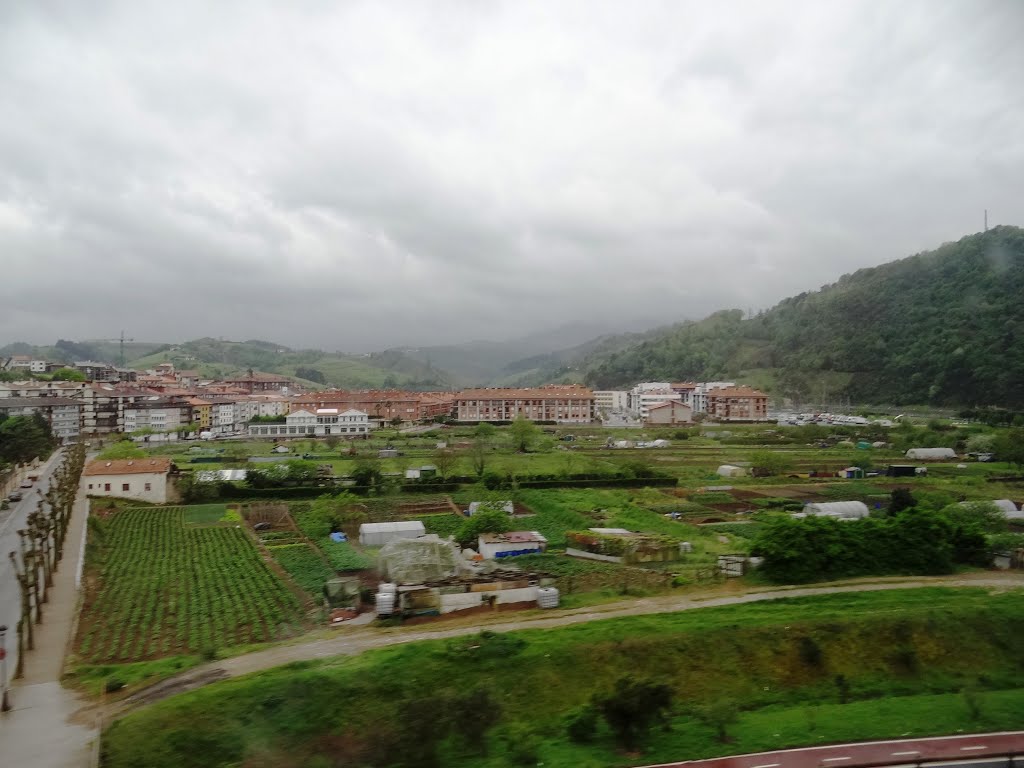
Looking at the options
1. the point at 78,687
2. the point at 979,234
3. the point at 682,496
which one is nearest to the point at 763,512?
the point at 682,496

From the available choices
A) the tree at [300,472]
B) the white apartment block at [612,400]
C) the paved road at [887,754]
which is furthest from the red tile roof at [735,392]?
the paved road at [887,754]

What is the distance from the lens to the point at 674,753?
9898 millimetres

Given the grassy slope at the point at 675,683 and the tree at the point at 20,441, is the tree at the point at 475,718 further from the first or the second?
the tree at the point at 20,441

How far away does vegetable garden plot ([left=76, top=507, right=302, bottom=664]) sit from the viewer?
44.9 feet

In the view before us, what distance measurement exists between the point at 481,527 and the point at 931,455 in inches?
1266

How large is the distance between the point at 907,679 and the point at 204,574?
1652 cm

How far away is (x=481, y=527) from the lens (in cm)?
2172

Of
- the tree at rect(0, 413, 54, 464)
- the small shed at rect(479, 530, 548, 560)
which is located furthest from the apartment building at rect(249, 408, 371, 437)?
the small shed at rect(479, 530, 548, 560)

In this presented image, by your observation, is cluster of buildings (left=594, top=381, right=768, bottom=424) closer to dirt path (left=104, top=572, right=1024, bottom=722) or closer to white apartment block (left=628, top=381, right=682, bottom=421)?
white apartment block (left=628, top=381, right=682, bottom=421)

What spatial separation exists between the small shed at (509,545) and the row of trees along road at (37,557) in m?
10.9

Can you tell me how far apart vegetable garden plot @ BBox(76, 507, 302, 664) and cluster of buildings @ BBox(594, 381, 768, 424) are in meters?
53.2

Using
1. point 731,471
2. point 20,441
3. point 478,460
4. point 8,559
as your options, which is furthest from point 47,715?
point 20,441

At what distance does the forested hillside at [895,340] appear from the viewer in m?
69.4

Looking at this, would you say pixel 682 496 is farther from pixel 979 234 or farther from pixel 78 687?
pixel 979 234
